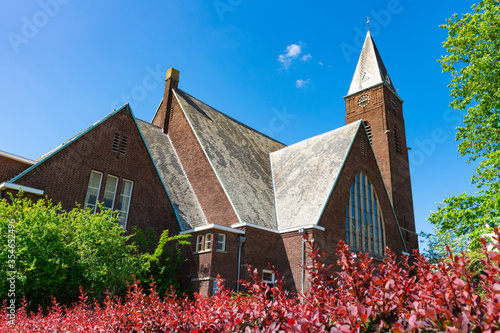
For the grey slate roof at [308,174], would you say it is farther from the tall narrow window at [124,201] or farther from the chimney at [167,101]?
the chimney at [167,101]

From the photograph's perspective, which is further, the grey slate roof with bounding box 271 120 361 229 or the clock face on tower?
the clock face on tower

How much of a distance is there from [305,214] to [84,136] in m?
12.0

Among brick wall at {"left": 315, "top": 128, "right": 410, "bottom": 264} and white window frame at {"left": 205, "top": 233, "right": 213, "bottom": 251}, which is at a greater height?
brick wall at {"left": 315, "top": 128, "right": 410, "bottom": 264}

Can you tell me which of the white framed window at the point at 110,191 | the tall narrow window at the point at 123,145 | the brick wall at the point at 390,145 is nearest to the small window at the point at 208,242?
the white framed window at the point at 110,191

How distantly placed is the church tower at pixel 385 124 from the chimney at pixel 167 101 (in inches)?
621

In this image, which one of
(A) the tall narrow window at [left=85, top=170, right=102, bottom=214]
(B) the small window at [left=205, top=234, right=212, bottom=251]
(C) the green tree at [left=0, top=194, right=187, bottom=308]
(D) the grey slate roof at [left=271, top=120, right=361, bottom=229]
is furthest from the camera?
(D) the grey slate roof at [left=271, top=120, right=361, bottom=229]

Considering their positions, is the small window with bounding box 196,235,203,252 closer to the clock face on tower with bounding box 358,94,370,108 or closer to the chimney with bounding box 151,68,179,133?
the chimney with bounding box 151,68,179,133

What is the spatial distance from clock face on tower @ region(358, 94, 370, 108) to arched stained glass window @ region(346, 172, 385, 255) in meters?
10.2

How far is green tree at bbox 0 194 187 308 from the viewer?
1143 centimetres

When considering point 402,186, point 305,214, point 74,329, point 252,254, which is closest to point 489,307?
point 74,329

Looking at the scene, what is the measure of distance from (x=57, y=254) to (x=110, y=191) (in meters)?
5.76

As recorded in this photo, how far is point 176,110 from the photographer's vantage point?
2706 cm

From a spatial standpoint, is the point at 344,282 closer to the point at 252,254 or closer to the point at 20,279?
the point at 20,279

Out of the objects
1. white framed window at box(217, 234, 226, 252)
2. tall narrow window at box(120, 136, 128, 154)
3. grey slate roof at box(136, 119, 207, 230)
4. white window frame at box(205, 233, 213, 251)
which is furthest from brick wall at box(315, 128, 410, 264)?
tall narrow window at box(120, 136, 128, 154)
